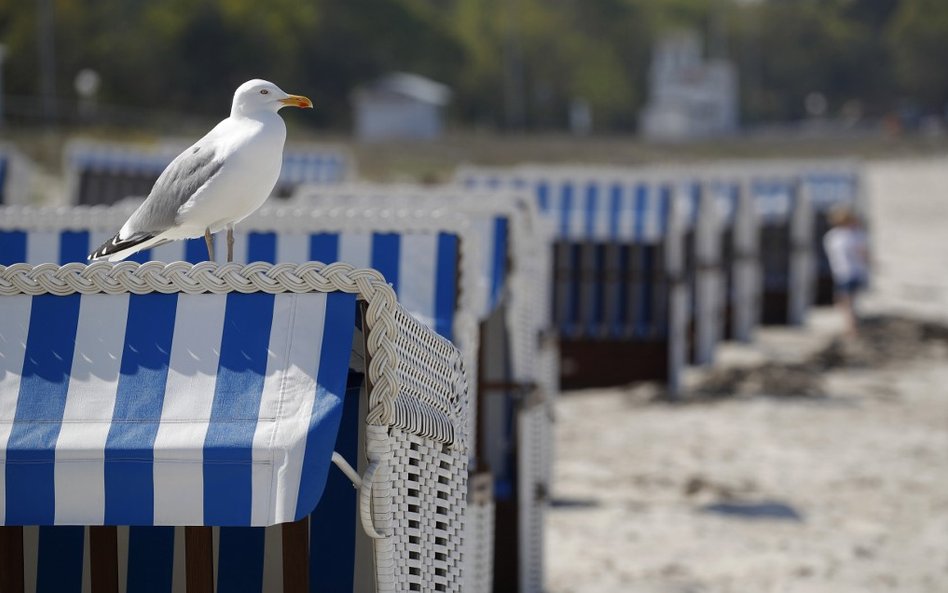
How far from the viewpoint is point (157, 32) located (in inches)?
2000

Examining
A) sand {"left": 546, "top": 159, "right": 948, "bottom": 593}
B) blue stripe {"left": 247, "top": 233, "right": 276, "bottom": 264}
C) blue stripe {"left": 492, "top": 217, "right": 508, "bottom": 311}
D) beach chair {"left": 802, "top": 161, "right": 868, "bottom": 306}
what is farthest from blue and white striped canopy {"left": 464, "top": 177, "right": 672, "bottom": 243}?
beach chair {"left": 802, "top": 161, "right": 868, "bottom": 306}

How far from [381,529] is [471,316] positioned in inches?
70.3

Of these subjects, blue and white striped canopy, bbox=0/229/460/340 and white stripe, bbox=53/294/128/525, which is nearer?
white stripe, bbox=53/294/128/525

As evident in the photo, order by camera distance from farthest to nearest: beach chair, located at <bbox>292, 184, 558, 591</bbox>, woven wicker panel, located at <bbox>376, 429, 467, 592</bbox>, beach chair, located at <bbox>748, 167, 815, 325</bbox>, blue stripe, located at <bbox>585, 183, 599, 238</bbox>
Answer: beach chair, located at <bbox>748, 167, 815, 325</bbox> < blue stripe, located at <bbox>585, 183, 599, 238</bbox> < beach chair, located at <bbox>292, 184, 558, 591</bbox> < woven wicker panel, located at <bbox>376, 429, 467, 592</bbox>

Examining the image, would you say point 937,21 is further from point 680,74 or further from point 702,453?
point 702,453

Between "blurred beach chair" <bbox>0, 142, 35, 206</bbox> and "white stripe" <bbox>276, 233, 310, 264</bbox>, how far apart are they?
26.6 ft

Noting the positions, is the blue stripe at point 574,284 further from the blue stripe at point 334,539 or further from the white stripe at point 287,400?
the white stripe at point 287,400

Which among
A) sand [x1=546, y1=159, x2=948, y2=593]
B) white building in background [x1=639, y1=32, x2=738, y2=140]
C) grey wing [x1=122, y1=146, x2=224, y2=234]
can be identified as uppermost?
white building in background [x1=639, y1=32, x2=738, y2=140]

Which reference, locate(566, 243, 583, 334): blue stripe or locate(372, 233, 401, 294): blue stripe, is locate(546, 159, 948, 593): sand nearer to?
locate(566, 243, 583, 334): blue stripe

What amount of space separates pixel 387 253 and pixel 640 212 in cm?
659

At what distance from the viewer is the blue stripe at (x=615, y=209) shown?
10930mm

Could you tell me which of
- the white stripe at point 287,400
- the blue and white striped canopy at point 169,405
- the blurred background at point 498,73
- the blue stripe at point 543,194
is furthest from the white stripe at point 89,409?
the blurred background at point 498,73

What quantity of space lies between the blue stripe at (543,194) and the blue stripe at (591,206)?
13.1 inches

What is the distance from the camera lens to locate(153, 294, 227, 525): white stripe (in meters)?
2.60
